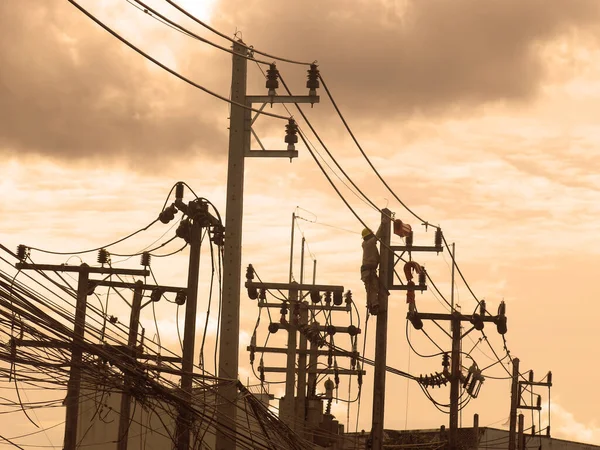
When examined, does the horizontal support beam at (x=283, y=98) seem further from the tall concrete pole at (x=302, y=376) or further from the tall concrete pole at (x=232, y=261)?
the tall concrete pole at (x=302, y=376)

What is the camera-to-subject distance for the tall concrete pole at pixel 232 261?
2006 cm

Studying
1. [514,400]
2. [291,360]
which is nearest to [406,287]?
[291,360]

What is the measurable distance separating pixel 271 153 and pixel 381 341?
8.12 metres

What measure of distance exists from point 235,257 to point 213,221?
3.62 m

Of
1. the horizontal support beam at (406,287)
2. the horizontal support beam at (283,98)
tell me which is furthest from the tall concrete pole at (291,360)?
the horizontal support beam at (283,98)

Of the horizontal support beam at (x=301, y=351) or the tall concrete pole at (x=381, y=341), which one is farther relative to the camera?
the horizontal support beam at (x=301, y=351)

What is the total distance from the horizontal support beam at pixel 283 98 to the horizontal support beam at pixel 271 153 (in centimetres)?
83

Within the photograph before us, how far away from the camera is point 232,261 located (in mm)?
20344

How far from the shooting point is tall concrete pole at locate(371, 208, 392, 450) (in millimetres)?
27828

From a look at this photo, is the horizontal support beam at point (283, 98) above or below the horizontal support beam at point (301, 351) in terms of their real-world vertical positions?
above

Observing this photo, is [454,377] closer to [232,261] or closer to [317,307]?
[317,307]

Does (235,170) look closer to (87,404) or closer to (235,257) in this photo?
(235,257)

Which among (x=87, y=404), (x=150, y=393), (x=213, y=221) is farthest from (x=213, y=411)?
(x=87, y=404)

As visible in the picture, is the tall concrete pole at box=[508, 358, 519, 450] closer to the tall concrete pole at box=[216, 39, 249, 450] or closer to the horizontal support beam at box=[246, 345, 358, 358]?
the horizontal support beam at box=[246, 345, 358, 358]
